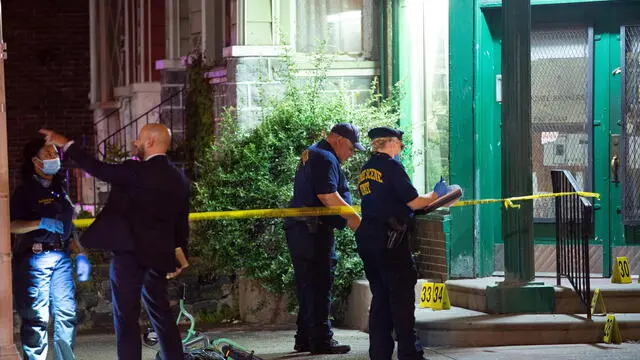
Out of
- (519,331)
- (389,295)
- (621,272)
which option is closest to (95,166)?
(389,295)

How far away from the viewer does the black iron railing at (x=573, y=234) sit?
450 inches

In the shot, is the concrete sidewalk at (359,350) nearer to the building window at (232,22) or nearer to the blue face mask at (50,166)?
the blue face mask at (50,166)

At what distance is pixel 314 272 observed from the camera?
1110cm

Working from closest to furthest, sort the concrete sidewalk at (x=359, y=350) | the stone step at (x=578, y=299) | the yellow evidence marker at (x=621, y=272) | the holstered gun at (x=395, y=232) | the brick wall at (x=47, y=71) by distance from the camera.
→ the holstered gun at (x=395, y=232), the concrete sidewalk at (x=359, y=350), the stone step at (x=578, y=299), the yellow evidence marker at (x=621, y=272), the brick wall at (x=47, y=71)

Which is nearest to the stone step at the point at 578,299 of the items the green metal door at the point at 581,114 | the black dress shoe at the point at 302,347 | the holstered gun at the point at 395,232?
the green metal door at the point at 581,114

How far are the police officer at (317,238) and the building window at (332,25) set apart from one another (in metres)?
3.34

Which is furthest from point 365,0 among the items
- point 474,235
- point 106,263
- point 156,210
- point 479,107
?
point 156,210

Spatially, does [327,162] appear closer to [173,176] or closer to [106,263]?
[173,176]

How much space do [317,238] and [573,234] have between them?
246 centimetres

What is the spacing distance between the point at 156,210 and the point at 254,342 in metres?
3.10

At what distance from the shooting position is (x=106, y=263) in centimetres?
1389

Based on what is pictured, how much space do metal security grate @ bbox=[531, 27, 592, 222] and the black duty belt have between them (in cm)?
521

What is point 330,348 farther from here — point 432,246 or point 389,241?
point 432,246

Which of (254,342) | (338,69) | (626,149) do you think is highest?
(338,69)
